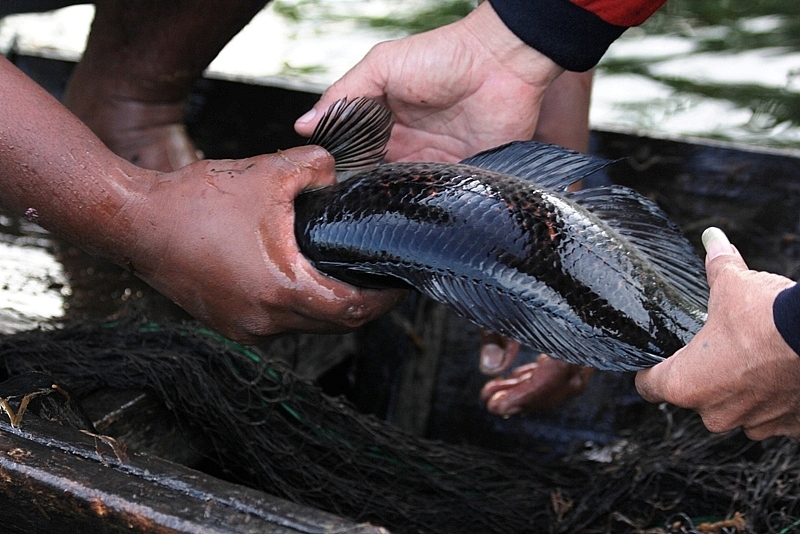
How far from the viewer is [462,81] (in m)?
2.49

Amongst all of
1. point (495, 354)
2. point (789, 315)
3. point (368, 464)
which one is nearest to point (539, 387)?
point (495, 354)

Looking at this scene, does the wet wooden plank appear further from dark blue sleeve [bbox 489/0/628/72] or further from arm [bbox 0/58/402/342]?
dark blue sleeve [bbox 489/0/628/72]

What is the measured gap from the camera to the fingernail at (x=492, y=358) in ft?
9.08

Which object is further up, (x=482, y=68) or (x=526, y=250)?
(x=482, y=68)

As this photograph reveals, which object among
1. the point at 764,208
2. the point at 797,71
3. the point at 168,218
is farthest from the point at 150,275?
the point at 797,71

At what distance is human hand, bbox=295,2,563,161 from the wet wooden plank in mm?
1009

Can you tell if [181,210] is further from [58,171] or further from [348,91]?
[348,91]

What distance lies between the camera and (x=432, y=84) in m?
2.46

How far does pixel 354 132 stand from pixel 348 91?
0.26 meters

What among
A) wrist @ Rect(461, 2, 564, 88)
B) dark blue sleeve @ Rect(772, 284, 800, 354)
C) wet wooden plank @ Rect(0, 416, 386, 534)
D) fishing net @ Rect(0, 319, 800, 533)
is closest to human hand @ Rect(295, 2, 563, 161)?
wrist @ Rect(461, 2, 564, 88)

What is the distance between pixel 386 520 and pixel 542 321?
31.9 inches

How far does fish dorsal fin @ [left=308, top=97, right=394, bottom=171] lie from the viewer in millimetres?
2117

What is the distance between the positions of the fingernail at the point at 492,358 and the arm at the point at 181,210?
A: 84 cm

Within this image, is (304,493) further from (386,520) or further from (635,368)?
(635,368)
